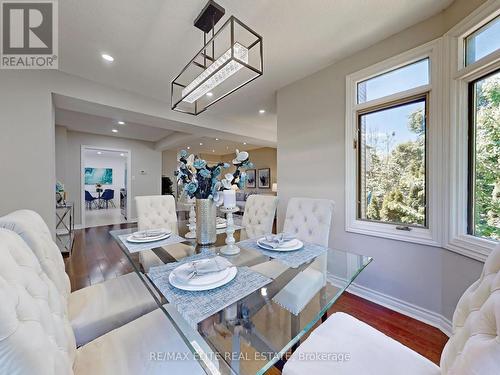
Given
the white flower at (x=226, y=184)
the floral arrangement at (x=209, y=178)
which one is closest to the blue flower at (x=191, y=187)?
the floral arrangement at (x=209, y=178)

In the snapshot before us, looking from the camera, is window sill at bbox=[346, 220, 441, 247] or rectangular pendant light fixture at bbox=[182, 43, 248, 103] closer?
rectangular pendant light fixture at bbox=[182, 43, 248, 103]

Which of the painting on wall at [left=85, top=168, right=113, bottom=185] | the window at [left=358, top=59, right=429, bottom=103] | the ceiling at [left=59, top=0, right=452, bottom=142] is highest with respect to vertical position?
the ceiling at [left=59, top=0, right=452, bottom=142]

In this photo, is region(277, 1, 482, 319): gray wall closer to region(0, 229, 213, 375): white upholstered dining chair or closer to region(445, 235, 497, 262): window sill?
Answer: region(445, 235, 497, 262): window sill

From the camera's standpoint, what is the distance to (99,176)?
10844 mm

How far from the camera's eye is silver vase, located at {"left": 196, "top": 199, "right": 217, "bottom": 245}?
5.44ft

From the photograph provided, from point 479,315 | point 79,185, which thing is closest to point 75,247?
point 79,185

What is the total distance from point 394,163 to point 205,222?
197cm

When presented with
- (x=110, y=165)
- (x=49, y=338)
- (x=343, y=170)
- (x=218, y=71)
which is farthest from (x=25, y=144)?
A: (x=110, y=165)

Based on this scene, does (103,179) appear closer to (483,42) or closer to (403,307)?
(403,307)

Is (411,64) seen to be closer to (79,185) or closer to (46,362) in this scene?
(46,362)

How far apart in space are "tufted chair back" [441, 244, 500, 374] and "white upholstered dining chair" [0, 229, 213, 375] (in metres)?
0.78

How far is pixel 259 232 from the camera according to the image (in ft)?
7.59

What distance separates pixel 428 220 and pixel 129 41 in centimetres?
329

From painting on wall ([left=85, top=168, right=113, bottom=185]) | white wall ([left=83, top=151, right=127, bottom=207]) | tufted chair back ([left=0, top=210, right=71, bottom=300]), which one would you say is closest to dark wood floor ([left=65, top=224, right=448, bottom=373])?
tufted chair back ([left=0, top=210, right=71, bottom=300])
